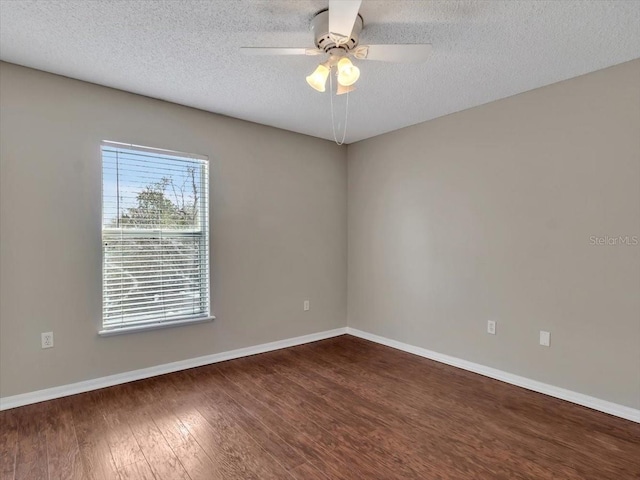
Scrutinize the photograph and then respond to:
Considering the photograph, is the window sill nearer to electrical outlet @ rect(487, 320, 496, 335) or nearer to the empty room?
Answer: the empty room

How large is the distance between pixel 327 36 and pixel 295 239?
2493 mm

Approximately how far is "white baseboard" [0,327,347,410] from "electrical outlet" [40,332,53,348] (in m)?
0.33

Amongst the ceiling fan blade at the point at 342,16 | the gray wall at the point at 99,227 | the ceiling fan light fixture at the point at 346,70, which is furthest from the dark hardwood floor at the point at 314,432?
the ceiling fan blade at the point at 342,16

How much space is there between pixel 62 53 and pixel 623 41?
3609mm

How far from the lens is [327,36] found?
1917 mm

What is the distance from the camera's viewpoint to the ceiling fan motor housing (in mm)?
1904

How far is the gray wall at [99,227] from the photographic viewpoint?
2553 millimetres

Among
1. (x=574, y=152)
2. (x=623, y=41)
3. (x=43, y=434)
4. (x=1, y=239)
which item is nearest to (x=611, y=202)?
(x=574, y=152)

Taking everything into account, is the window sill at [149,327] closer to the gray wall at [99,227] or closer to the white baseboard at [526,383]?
the gray wall at [99,227]

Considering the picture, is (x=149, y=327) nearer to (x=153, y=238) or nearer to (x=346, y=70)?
(x=153, y=238)

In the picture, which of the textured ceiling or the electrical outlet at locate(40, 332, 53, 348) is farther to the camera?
the electrical outlet at locate(40, 332, 53, 348)

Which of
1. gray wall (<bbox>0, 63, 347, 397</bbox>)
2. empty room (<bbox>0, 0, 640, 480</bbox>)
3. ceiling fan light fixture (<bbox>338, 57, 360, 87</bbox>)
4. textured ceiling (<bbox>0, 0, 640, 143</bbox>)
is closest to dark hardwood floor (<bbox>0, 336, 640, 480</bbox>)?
empty room (<bbox>0, 0, 640, 480</bbox>)

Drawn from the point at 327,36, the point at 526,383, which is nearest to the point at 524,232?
the point at 526,383

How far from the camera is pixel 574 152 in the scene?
2.70m
